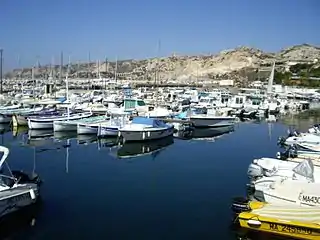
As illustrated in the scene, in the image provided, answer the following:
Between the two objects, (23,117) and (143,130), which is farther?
(23,117)

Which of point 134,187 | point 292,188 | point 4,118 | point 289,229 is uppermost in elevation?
point 292,188

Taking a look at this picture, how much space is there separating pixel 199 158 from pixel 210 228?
1113cm

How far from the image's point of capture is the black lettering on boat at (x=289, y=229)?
10656 mm

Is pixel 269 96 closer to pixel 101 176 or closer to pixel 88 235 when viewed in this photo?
pixel 101 176

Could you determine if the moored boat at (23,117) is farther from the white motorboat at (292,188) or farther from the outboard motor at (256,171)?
the white motorboat at (292,188)

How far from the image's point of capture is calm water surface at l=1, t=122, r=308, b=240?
39.4 ft

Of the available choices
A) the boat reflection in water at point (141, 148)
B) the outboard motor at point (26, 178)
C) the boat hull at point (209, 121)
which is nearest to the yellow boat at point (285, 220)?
the outboard motor at point (26, 178)

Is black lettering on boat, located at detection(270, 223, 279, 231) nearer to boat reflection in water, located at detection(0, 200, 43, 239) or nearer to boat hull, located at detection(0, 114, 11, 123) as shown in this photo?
boat reflection in water, located at detection(0, 200, 43, 239)

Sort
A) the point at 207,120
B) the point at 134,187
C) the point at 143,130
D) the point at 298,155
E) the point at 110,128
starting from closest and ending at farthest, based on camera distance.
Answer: the point at 134,187, the point at 298,155, the point at 143,130, the point at 110,128, the point at 207,120

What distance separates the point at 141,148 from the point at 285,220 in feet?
49.7

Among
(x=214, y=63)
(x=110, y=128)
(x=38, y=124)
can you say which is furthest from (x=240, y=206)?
(x=214, y=63)

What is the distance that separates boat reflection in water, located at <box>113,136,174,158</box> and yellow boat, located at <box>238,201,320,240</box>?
41.0ft

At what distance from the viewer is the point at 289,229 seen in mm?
10883

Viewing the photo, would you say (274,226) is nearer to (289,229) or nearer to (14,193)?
(289,229)
